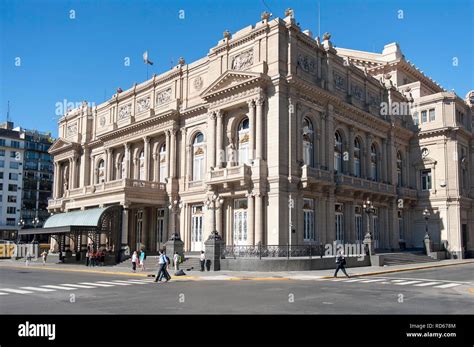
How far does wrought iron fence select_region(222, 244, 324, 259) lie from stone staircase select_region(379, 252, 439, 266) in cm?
812

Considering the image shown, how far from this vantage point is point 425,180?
5569cm

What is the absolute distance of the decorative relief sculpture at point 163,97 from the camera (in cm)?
→ 4947

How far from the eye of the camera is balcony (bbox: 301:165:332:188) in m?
37.2

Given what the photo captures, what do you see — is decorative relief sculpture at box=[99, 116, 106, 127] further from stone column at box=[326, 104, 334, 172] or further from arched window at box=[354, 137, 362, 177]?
arched window at box=[354, 137, 362, 177]

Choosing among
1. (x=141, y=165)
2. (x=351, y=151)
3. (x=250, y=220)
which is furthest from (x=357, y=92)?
(x=141, y=165)

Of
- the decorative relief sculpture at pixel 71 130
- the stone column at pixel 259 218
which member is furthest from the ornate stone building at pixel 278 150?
the decorative relief sculpture at pixel 71 130

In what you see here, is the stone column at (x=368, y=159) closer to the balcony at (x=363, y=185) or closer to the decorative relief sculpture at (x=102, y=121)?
the balcony at (x=363, y=185)

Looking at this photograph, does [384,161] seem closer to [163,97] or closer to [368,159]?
[368,159]

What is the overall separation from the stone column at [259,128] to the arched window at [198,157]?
8.71 meters

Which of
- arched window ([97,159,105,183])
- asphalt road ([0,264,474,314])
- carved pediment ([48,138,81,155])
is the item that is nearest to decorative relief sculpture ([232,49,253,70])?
asphalt road ([0,264,474,314])

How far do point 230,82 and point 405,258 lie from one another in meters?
22.9
